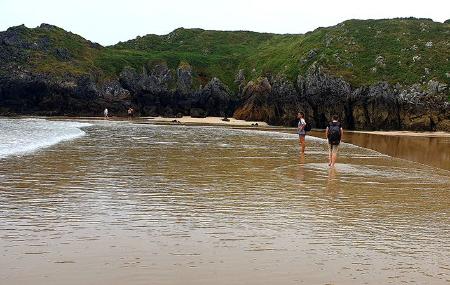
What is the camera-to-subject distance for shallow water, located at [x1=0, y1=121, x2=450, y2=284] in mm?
6137

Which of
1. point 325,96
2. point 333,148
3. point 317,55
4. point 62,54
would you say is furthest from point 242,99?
point 333,148

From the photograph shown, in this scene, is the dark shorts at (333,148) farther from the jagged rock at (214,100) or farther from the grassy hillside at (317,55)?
the jagged rock at (214,100)

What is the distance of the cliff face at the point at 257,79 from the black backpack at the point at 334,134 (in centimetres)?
3599

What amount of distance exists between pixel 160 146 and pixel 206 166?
868cm

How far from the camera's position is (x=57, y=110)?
73.9 meters

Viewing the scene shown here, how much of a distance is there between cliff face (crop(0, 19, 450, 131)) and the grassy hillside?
19 cm

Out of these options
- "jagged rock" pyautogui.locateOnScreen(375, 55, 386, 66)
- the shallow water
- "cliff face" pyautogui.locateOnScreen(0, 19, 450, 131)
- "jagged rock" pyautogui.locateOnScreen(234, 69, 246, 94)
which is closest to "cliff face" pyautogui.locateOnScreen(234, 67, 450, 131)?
"cliff face" pyautogui.locateOnScreen(0, 19, 450, 131)

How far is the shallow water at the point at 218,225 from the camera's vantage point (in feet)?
20.1

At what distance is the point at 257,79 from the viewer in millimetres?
70875

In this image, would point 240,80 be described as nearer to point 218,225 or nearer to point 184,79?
point 184,79

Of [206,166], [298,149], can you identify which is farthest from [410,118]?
[206,166]

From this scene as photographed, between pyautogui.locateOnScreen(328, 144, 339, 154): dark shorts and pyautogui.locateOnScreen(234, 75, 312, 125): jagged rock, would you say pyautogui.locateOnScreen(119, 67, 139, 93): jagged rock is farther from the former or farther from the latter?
pyautogui.locateOnScreen(328, 144, 339, 154): dark shorts

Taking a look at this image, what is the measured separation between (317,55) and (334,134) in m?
48.1

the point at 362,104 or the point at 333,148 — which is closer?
the point at 333,148
